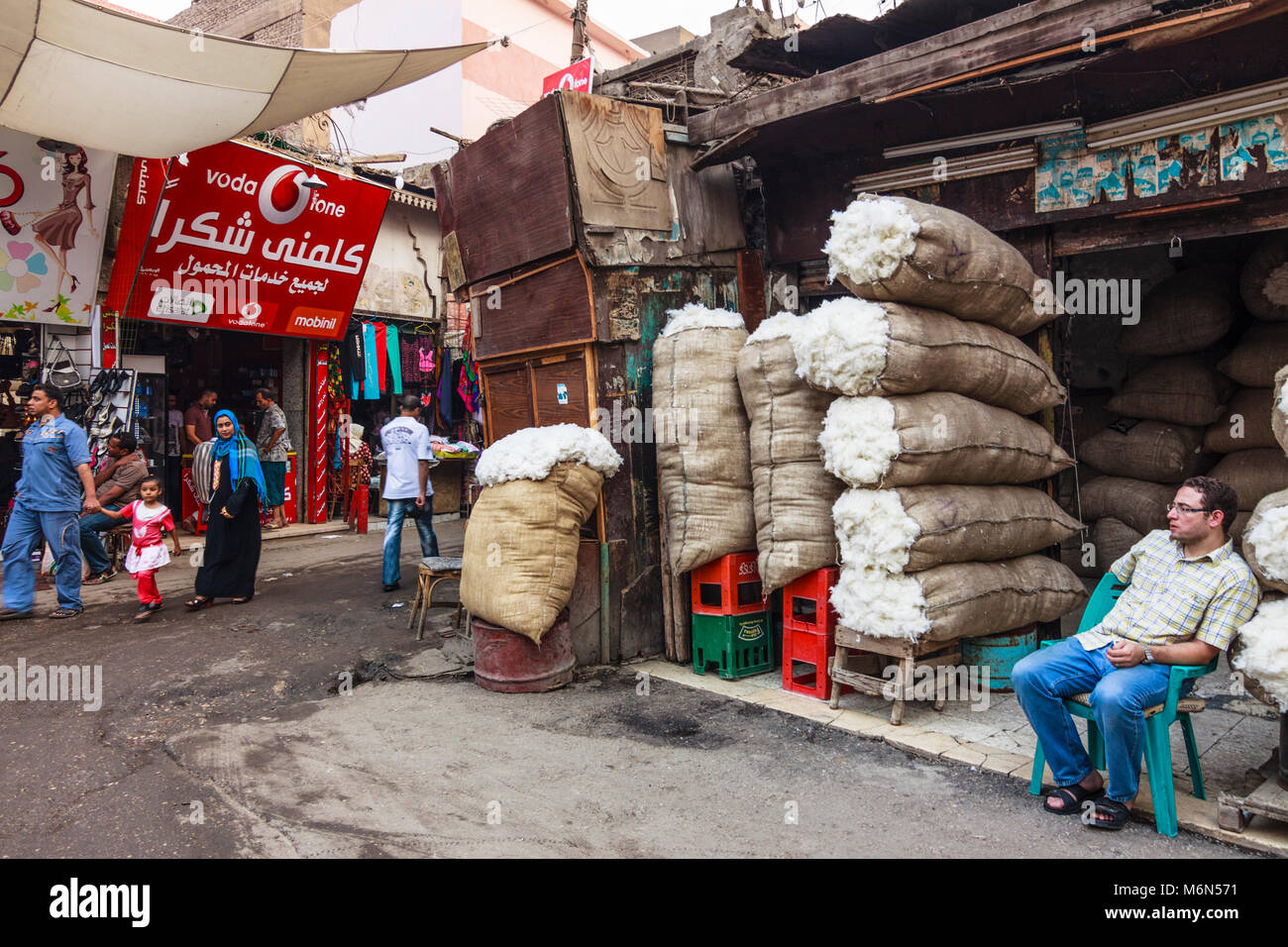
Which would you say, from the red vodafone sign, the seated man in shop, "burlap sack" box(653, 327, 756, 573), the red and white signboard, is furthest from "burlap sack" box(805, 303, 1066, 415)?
the red vodafone sign

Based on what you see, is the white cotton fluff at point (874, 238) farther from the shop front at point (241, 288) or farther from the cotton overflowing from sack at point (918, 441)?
the shop front at point (241, 288)

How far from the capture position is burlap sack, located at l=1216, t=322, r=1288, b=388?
550 cm

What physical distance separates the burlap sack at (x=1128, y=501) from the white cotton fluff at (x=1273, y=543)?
3074mm

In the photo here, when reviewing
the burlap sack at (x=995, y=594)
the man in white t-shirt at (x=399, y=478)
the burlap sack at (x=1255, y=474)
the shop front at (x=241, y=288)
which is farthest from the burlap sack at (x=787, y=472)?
the shop front at (x=241, y=288)

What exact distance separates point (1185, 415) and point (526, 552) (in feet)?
15.4

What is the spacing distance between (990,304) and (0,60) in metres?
7.20

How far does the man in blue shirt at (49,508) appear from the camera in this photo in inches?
279

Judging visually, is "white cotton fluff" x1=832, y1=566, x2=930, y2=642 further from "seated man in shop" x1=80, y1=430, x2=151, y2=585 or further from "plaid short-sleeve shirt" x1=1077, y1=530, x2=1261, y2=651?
"seated man in shop" x1=80, y1=430, x2=151, y2=585

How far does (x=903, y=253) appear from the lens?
4410 mm

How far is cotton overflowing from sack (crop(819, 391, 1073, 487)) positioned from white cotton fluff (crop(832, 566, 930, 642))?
19.6 inches

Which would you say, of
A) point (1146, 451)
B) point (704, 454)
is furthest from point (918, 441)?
point (1146, 451)

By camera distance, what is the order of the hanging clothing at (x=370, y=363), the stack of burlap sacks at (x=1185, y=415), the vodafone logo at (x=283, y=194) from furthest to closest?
the hanging clothing at (x=370, y=363) < the vodafone logo at (x=283, y=194) < the stack of burlap sacks at (x=1185, y=415)

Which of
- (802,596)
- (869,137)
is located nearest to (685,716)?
(802,596)

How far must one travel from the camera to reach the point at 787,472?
5.00 metres
